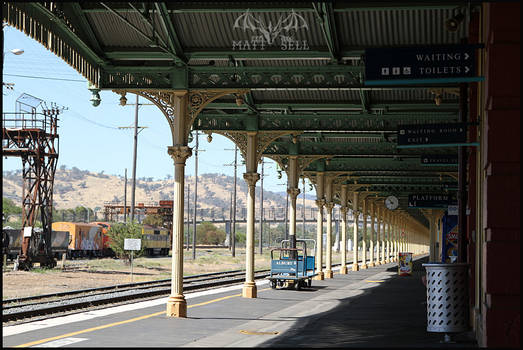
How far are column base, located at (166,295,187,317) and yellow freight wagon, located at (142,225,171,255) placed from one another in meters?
60.3

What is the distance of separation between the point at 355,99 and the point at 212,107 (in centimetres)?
459

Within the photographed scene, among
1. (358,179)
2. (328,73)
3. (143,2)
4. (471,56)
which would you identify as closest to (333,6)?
(328,73)

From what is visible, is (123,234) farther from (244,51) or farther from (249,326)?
(249,326)

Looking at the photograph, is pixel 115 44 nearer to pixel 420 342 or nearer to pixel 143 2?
pixel 143 2

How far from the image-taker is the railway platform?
1362 cm

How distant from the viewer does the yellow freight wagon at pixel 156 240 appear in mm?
80619

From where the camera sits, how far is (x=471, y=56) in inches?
448

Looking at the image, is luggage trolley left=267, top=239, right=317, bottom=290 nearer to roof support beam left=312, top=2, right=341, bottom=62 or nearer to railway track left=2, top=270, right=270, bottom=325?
railway track left=2, top=270, right=270, bottom=325

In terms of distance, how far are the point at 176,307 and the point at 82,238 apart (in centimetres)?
5510

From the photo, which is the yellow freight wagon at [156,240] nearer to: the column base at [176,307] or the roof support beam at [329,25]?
the column base at [176,307]

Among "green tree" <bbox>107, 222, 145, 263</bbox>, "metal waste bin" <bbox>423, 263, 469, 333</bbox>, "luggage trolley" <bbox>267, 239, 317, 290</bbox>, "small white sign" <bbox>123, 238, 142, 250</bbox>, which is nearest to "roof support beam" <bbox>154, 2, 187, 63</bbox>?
"metal waste bin" <bbox>423, 263, 469, 333</bbox>

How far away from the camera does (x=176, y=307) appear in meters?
18.8

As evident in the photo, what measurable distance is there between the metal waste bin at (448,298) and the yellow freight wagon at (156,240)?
219 feet

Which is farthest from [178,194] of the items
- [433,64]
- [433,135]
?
[433,64]
